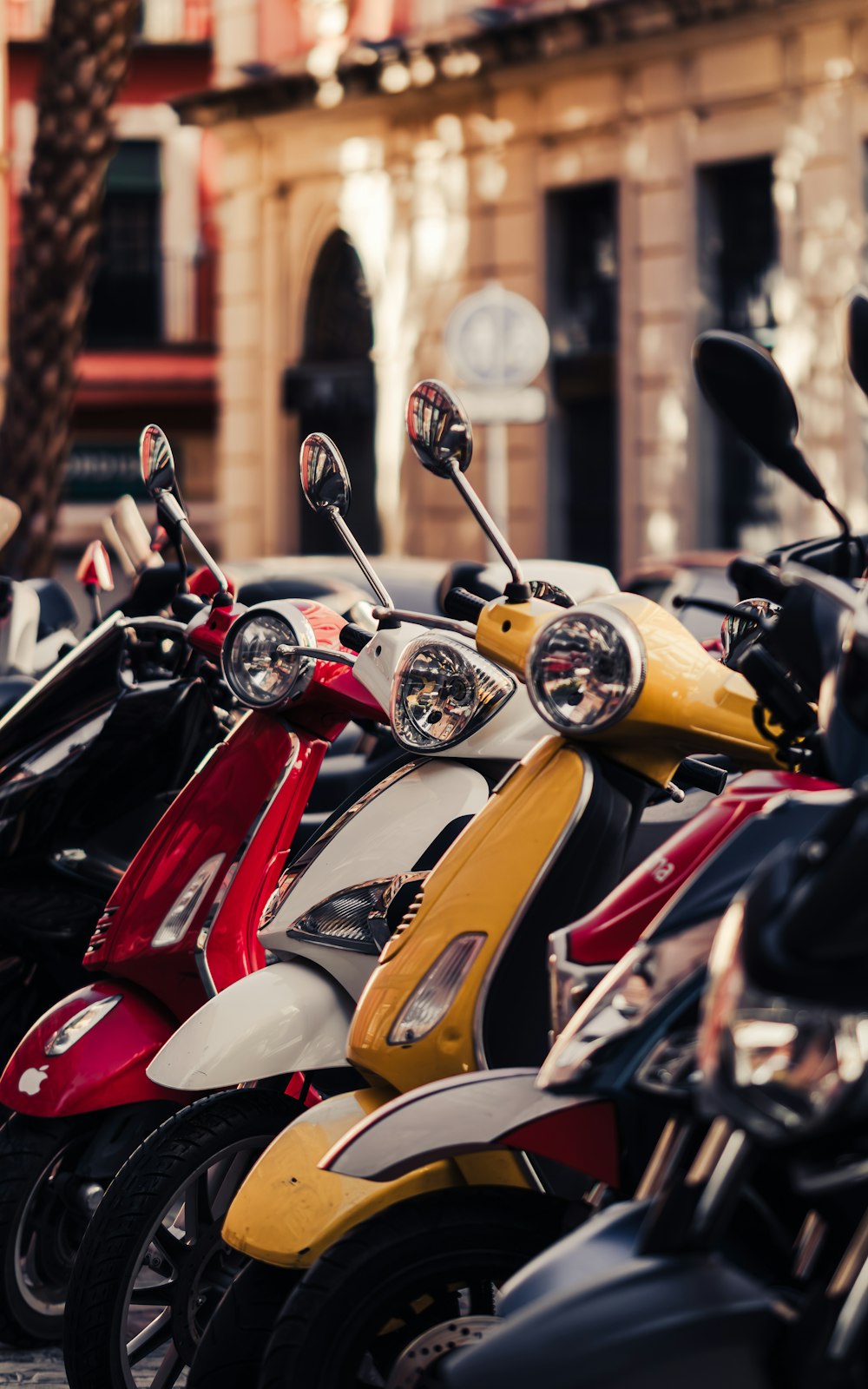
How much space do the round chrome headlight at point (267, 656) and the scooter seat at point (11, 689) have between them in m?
1.81

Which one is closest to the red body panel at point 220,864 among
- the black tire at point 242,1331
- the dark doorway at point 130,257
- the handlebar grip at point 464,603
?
the handlebar grip at point 464,603

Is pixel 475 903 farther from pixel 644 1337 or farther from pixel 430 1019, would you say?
pixel 644 1337

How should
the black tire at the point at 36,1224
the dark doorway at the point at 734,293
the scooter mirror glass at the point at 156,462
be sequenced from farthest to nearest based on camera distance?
the dark doorway at the point at 734,293 < the scooter mirror glass at the point at 156,462 < the black tire at the point at 36,1224

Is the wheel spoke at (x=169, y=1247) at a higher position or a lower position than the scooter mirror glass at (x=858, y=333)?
lower

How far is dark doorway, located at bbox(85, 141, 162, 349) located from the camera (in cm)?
3250

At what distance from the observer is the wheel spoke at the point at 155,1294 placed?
11.1 ft

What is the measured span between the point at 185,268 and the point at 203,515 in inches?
136

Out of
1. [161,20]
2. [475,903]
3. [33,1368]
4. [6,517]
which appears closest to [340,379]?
[161,20]

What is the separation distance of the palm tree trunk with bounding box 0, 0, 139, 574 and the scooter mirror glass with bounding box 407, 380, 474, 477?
8934 millimetres

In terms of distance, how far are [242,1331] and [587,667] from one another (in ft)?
3.00

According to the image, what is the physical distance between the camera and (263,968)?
371cm

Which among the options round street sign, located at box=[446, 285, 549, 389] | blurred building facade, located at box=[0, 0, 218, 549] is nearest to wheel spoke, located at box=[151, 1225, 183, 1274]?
round street sign, located at box=[446, 285, 549, 389]

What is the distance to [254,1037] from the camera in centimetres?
350

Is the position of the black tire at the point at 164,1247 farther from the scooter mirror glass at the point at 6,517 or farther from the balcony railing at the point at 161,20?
the balcony railing at the point at 161,20
